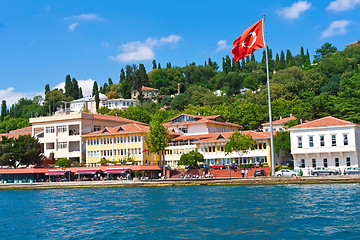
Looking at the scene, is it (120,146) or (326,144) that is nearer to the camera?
(326,144)

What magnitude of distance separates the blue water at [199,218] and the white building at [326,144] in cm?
1855

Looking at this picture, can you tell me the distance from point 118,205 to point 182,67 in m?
126

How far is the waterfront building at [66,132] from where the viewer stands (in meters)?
78.9

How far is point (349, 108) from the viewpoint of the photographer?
208ft

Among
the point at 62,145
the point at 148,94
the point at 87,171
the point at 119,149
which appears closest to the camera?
the point at 87,171

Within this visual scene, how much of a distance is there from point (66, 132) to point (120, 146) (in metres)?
12.9

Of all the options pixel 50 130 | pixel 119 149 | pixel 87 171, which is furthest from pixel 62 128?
pixel 87 171

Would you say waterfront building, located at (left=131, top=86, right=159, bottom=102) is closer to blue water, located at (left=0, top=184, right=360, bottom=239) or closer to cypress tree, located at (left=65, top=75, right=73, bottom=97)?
cypress tree, located at (left=65, top=75, right=73, bottom=97)

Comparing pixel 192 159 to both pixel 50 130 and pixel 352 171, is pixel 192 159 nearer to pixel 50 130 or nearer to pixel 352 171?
pixel 352 171

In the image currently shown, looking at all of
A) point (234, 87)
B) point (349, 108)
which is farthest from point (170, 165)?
point (234, 87)

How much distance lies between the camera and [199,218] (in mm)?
25938

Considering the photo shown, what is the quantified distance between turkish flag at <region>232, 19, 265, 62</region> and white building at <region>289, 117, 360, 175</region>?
17673 millimetres

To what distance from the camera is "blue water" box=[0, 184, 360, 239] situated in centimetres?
2152

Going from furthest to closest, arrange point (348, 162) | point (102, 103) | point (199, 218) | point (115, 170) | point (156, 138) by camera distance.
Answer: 1. point (102, 103)
2. point (115, 170)
3. point (156, 138)
4. point (348, 162)
5. point (199, 218)
